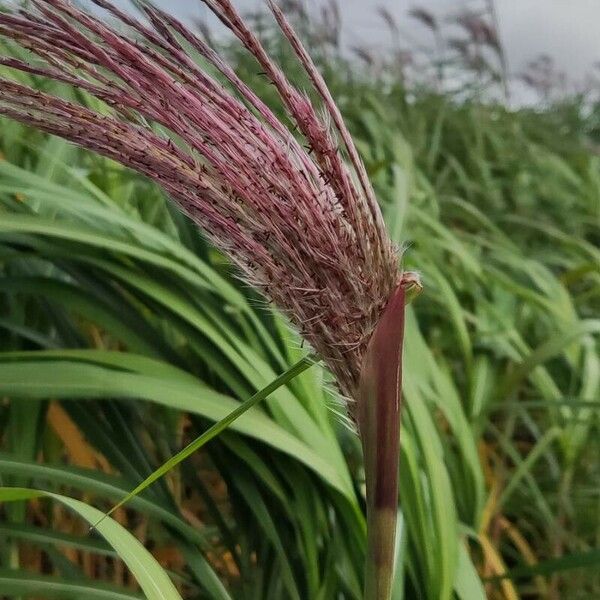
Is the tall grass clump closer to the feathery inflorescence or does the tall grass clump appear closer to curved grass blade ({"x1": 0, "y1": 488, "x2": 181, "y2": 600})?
the feathery inflorescence

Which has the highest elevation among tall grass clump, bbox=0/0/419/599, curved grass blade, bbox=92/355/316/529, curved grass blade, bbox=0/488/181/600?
tall grass clump, bbox=0/0/419/599

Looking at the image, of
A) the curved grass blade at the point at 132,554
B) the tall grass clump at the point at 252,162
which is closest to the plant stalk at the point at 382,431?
the tall grass clump at the point at 252,162

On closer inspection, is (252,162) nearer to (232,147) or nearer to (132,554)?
(232,147)

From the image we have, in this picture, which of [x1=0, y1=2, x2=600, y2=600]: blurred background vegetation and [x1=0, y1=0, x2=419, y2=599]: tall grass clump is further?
[x1=0, y1=2, x2=600, y2=600]: blurred background vegetation

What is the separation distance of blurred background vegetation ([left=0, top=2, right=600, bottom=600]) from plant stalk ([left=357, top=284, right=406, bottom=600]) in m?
0.06

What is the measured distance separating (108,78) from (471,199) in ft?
5.80

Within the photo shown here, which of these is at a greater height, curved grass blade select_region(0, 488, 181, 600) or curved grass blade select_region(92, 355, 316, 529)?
curved grass blade select_region(92, 355, 316, 529)

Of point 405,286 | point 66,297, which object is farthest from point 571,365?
point 405,286

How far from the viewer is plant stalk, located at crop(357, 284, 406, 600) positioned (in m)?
0.30

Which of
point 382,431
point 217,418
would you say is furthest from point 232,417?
point 217,418

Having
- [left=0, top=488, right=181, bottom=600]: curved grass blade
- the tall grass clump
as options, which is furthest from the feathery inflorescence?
[left=0, top=488, right=181, bottom=600]: curved grass blade

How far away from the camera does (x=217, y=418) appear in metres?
0.54

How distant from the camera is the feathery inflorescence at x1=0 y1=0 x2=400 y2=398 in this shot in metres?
0.28

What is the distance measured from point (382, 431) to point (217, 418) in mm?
253
